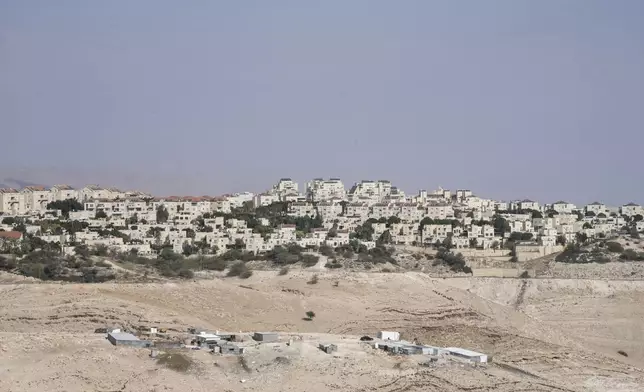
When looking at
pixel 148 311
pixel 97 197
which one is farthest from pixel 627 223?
pixel 148 311

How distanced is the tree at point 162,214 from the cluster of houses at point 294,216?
0.14m

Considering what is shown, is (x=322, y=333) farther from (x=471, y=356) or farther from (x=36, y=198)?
(x=36, y=198)

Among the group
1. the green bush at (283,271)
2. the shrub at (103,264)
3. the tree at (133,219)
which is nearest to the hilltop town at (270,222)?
the tree at (133,219)

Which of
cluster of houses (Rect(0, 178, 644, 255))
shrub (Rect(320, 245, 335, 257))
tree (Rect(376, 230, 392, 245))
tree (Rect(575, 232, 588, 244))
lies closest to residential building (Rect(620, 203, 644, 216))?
cluster of houses (Rect(0, 178, 644, 255))

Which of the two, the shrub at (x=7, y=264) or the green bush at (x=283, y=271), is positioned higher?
the green bush at (x=283, y=271)

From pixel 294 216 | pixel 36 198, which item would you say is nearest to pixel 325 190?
pixel 294 216

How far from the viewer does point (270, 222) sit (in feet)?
257

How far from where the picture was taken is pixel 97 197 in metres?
84.8

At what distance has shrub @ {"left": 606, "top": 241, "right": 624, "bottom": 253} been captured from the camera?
71.2m

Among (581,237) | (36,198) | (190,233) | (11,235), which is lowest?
(11,235)

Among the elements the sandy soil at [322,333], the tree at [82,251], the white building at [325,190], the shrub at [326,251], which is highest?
the white building at [325,190]

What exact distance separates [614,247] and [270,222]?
2435cm

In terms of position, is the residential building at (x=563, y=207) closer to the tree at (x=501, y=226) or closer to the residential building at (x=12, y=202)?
the tree at (x=501, y=226)

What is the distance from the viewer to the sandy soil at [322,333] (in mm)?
25000
